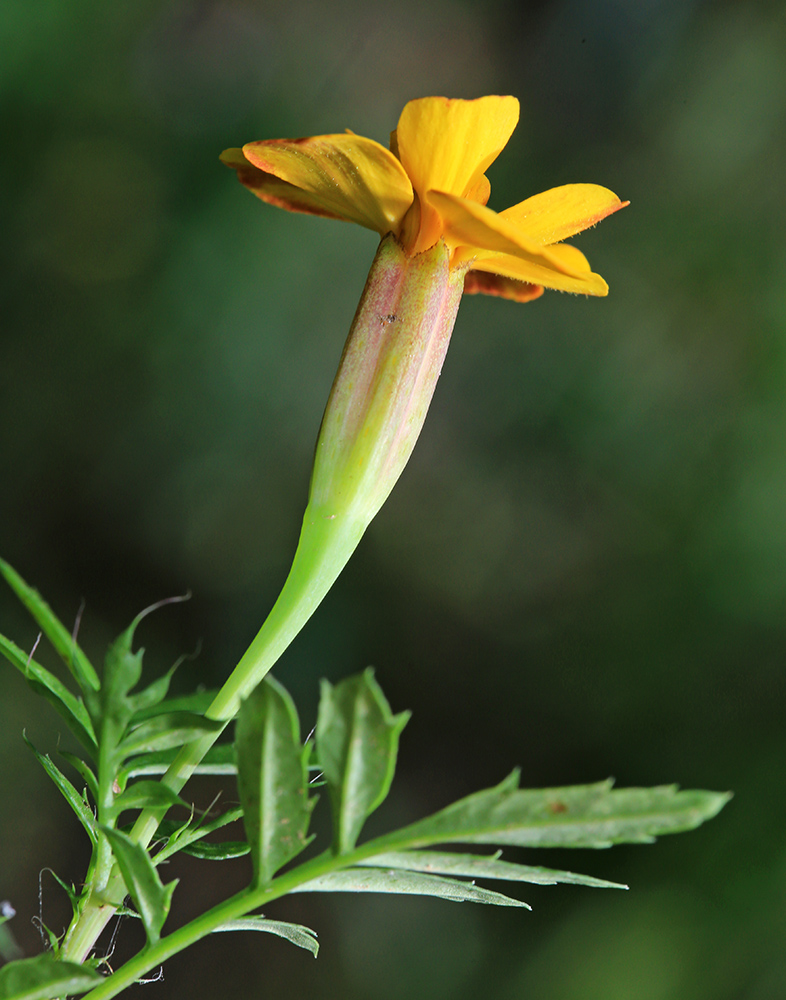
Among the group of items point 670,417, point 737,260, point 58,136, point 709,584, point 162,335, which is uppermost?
point 737,260

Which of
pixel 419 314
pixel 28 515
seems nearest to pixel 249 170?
pixel 419 314

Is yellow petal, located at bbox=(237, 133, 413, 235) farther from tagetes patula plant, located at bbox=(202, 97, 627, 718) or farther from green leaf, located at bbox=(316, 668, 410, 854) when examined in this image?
green leaf, located at bbox=(316, 668, 410, 854)

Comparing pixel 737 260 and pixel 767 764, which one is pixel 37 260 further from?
pixel 767 764

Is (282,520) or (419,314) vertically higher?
(419,314)

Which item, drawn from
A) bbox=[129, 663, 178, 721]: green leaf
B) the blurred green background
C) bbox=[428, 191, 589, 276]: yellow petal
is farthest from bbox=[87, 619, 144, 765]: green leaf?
the blurred green background

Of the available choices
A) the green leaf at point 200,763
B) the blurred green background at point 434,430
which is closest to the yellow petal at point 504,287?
the green leaf at point 200,763

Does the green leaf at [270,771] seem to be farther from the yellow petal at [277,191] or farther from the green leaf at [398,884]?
the yellow petal at [277,191]

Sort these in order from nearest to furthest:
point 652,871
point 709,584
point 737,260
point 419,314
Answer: point 419,314
point 652,871
point 709,584
point 737,260
